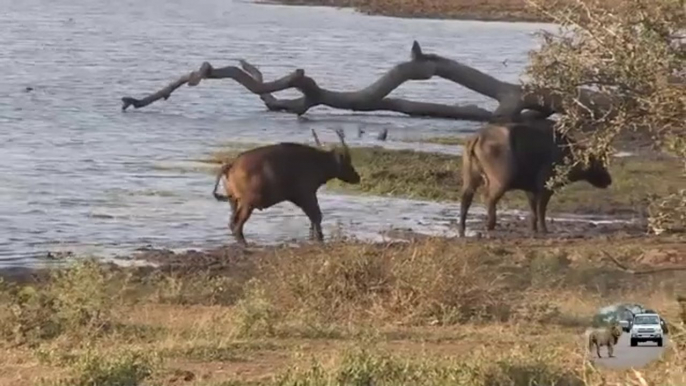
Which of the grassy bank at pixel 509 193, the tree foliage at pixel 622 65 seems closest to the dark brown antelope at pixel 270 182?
the grassy bank at pixel 509 193

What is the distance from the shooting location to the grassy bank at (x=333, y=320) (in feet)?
30.0

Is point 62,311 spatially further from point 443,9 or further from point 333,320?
point 443,9

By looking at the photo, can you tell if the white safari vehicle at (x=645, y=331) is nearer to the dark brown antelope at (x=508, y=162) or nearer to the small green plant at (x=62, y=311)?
the small green plant at (x=62, y=311)

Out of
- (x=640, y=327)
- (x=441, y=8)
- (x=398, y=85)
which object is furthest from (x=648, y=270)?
(x=441, y=8)

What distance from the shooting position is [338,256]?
13.4m

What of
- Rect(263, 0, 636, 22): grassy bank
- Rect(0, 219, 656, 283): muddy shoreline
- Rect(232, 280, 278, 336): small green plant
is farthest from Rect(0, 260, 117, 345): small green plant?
Rect(263, 0, 636, 22): grassy bank

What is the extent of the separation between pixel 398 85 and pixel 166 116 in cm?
516

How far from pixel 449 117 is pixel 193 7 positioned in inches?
1567

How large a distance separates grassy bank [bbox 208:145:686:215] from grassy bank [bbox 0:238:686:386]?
16.8 feet

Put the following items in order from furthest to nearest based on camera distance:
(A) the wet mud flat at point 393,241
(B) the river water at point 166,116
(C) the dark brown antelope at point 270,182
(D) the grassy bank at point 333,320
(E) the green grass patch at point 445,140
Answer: (E) the green grass patch at point 445,140 < (B) the river water at point 166,116 < (C) the dark brown antelope at point 270,182 < (A) the wet mud flat at point 393,241 < (D) the grassy bank at point 333,320

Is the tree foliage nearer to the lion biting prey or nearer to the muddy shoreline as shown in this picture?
the lion biting prey

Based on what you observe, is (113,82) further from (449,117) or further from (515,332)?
(515,332)

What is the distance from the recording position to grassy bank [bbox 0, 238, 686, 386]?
360 inches

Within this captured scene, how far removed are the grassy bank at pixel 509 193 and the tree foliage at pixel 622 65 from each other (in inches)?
424
